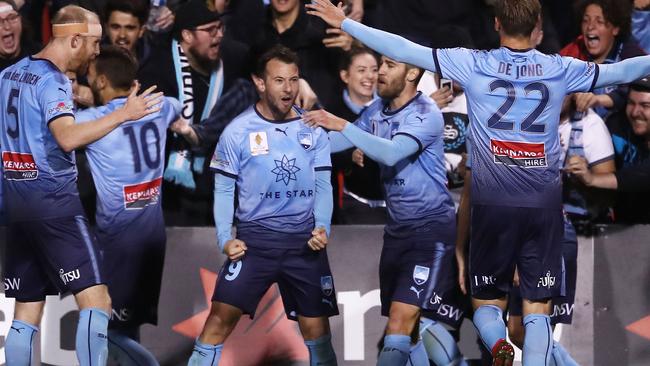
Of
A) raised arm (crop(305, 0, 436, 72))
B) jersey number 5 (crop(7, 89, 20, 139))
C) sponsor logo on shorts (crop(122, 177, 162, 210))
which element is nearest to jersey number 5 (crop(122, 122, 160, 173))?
sponsor logo on shorts (crop(122, 177, 162, 210))

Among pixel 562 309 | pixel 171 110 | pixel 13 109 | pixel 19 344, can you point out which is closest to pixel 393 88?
pixel 171 110

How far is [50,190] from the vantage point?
927 centimetres

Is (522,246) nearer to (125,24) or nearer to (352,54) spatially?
(352,54)

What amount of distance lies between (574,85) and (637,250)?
Result: 210 centimetres

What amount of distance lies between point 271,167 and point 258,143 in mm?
177

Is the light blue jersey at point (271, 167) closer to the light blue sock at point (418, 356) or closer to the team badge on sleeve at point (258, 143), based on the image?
the team badge on sleeve at point (258, 143)

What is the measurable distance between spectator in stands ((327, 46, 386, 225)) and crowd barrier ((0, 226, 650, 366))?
0.86ft

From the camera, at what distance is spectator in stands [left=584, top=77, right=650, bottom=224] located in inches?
422

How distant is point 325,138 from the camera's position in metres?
9.73

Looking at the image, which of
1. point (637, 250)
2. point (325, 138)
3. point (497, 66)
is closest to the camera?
point (497, 66)

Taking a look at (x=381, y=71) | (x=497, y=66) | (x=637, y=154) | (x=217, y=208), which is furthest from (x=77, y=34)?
(x=637, y=154)

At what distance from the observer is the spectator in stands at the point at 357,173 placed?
11070 millimetres

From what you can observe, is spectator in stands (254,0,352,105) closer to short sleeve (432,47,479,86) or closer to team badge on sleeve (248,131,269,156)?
team badge on sleeve (248,131,269,156)

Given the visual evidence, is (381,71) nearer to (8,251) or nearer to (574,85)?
(574,85)
